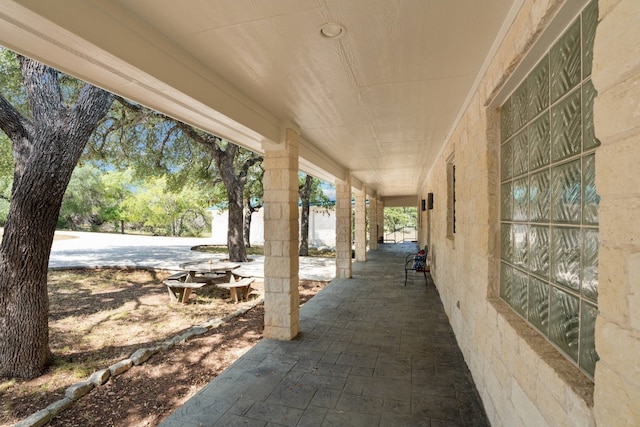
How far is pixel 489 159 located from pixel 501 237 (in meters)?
0.57

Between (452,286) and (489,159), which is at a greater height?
(489,159)

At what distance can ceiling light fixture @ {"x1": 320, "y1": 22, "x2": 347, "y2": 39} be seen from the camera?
174 centimetres

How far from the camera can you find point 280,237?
3.64 m

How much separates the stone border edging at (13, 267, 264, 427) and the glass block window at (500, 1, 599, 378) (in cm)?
341

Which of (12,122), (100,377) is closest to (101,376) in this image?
(100,377)

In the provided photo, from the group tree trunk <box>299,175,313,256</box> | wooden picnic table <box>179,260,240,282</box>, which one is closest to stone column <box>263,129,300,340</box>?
wooden picnic table <box>179,260,240,282</box>

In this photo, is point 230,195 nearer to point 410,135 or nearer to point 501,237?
point 410,135

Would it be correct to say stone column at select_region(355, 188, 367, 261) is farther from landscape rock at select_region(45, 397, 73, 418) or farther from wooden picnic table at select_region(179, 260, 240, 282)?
landscape rock at select_region(45, 397, 73, 418)

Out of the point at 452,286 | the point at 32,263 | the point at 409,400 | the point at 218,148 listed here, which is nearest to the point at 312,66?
the point at 409,400

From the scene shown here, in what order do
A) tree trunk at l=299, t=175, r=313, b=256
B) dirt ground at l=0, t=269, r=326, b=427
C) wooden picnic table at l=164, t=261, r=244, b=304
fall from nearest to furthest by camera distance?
1. dirt ground at l=0, t=269, r=326, b=427
2. wooden picnic table at l=164, t=261, r=244, b=304
3. tree trunk at l=299, t=175, r=313, b=256

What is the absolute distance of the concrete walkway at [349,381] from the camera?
2248 mm

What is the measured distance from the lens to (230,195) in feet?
33.0

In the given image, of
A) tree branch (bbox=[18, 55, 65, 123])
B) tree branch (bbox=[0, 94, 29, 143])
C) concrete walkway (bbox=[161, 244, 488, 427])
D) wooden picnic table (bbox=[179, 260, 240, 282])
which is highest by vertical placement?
tree branch (bbox=[18, 55, 65, 123])

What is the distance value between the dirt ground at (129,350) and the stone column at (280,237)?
1.73 ft
